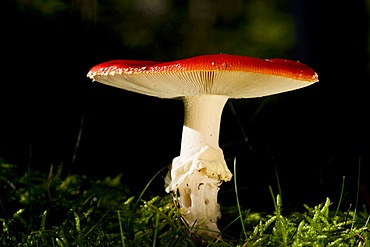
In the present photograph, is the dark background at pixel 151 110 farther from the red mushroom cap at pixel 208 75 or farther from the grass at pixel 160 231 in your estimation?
the red mushroom cap at pixel 208 75

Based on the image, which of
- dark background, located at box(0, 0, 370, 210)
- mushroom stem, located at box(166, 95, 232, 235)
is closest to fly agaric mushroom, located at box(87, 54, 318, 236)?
mushroom stem, located at box(166, 95, 232, 235)

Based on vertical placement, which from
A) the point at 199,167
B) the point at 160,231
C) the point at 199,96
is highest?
the point at 199,96

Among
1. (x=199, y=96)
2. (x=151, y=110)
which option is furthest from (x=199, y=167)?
(x=151, y=110)

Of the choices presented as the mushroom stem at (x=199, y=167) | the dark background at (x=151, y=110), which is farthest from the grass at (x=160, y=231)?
the dark background at (x=151, y=110)

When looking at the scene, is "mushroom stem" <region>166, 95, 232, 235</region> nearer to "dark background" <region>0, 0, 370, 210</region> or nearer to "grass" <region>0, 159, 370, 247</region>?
"grass" <region>0, 159, 370, 247</region>

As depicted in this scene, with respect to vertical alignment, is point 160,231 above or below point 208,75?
below

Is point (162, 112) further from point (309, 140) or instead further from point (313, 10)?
point (313, 10)

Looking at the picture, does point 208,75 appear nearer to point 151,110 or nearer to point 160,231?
point 160,231
